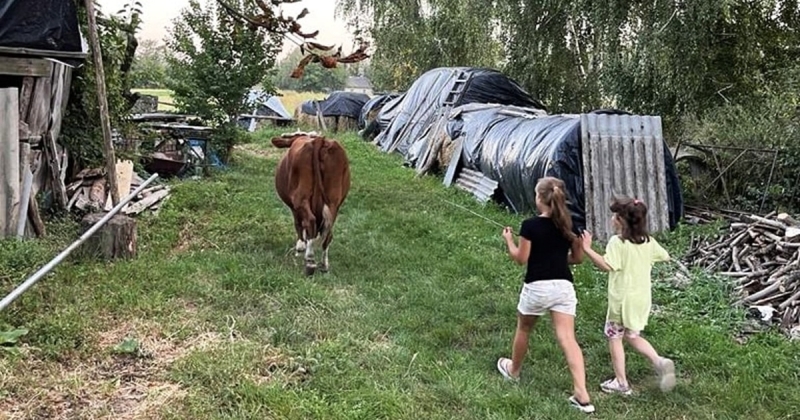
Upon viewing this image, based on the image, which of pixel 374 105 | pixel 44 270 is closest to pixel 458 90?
pixel 374 105

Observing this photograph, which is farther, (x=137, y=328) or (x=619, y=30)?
(x=619, y=30)

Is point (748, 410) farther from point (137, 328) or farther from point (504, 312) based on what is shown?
point (137, 328)

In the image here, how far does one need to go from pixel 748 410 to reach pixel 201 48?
36.2ft

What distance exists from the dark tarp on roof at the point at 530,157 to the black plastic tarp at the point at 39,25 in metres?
5.15

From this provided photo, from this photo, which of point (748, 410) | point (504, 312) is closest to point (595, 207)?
point (504, 312)

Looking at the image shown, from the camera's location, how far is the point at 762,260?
19.5 feet

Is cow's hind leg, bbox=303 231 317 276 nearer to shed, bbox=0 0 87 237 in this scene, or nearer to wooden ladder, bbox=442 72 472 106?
shed, bbox=0 0 87 237

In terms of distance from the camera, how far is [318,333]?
438 centimetres

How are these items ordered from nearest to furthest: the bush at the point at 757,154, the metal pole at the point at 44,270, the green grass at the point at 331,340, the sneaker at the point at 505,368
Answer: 1. the metal pole at the point at 44,270
2. the green grass at the point at 331,340
3. the sneaker at the point at 505,368
4. the bush at the point at 757,154

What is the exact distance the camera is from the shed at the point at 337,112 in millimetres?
24875

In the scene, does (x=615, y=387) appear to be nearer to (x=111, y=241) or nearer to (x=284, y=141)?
(x=111, y=241)

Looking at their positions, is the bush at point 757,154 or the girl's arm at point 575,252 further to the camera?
the bush at point 757,154

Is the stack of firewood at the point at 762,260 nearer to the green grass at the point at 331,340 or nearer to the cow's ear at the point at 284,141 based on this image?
the green grass at the point at 331,340

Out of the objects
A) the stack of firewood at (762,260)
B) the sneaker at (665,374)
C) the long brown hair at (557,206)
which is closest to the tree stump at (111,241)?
the long brown hair at (557,206)
